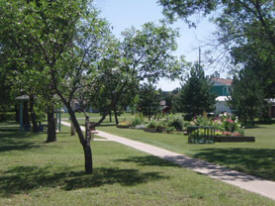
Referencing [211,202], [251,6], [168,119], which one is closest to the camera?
[211,202]

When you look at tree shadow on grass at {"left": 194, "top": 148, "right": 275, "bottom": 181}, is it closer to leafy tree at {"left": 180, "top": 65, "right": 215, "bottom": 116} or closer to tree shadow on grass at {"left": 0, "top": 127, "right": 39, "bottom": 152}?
tree shadow on grass at {"left": 0, "top": 127, "right": 39, "bottom": 152}

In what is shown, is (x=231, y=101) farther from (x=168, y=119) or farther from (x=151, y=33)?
(x=151, y=33)

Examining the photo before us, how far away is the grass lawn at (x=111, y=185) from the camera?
678cm

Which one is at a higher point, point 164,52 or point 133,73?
point 164,52

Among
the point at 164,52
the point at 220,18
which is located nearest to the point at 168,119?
the point at 220,18

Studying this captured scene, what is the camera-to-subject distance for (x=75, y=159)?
40.8 feet

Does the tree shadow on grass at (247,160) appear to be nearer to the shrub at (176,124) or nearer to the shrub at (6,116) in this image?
the shrub at (176,124)

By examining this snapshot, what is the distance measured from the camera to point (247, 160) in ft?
40.9

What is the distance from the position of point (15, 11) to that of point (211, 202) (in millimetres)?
5800

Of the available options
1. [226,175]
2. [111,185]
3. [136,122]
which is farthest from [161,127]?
[111,185]

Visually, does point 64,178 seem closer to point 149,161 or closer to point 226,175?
point 149,161

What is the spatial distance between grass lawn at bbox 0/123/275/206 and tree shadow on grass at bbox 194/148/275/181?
1.87 metres

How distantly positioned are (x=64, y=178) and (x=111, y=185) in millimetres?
1562

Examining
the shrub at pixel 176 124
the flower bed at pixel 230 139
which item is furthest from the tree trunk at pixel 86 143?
the shrub at pixel 176 124
